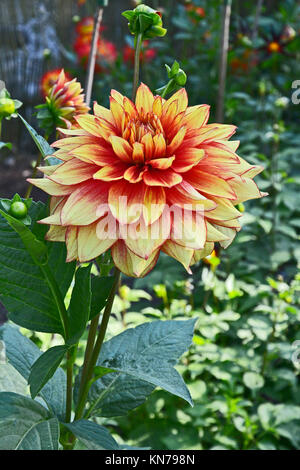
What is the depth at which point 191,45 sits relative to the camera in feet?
7.19

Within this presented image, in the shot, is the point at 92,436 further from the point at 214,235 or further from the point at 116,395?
the point at 214,235

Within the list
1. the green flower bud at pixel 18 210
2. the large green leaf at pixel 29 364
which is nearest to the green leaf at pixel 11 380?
the large green leaf at pixel 29 364

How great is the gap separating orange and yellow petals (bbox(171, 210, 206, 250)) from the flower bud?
0.16 metres

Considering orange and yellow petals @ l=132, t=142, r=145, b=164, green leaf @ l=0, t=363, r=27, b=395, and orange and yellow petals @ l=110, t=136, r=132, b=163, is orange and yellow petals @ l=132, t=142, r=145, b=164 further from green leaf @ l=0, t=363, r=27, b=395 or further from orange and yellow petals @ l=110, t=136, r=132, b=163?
green leaf @ l=0, t=363, r=27, b=395

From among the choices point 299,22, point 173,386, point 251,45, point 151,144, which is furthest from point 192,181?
point 299,22

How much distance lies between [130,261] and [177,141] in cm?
9

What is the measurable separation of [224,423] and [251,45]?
3.78ft

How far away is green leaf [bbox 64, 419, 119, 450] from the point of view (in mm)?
455

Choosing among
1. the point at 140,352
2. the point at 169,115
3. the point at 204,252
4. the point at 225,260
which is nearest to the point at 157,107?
the point at 169,115

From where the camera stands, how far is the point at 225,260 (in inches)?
51.8

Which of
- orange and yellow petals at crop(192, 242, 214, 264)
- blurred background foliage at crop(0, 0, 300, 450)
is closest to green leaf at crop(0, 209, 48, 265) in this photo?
orange and yellow petals at crop(192, 242, 214, 264)

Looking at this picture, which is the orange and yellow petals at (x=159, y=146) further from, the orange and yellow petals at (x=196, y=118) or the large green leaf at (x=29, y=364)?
the large green leaf at (x=29, y=364)

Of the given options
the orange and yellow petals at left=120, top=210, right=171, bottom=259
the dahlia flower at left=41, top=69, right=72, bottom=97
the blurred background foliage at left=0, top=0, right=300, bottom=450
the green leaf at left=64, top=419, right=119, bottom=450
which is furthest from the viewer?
the blurred background foliage at left=0, top=0, right=300, bottom=450

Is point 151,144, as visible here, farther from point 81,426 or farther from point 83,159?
point 81,426
